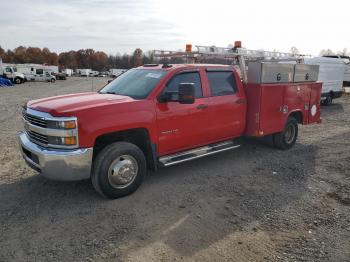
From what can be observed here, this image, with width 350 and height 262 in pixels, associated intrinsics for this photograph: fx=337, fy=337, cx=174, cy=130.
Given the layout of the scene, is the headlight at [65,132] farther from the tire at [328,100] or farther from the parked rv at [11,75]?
the parked rv at [11,75]

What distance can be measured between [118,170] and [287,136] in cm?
471

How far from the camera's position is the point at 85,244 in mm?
3787

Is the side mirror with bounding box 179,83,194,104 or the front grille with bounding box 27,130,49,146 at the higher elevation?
the side mirror with bounding box 179,83,194,104

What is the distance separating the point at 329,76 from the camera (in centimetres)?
1697

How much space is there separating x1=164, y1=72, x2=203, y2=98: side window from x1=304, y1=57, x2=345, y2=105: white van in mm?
11801

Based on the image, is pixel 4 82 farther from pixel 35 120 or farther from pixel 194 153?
pixel 194 153

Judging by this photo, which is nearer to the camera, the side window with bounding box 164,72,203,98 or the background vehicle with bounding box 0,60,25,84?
the side window with bounding box 164,72,203,98

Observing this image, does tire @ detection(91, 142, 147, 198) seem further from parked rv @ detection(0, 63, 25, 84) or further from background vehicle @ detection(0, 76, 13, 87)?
parked rv @ detection(0, 63, 25, 84)

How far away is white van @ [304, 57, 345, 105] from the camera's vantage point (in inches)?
645

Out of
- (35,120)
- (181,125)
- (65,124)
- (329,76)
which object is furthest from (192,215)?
(329,76)

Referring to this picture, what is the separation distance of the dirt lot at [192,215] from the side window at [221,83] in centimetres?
145

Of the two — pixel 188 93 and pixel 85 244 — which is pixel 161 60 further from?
pixel 85 244

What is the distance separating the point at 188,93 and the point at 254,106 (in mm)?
2295

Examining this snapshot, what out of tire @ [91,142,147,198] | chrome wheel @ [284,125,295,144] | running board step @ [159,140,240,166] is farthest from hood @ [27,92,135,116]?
chrome wheel @ [284,125,295,144]
